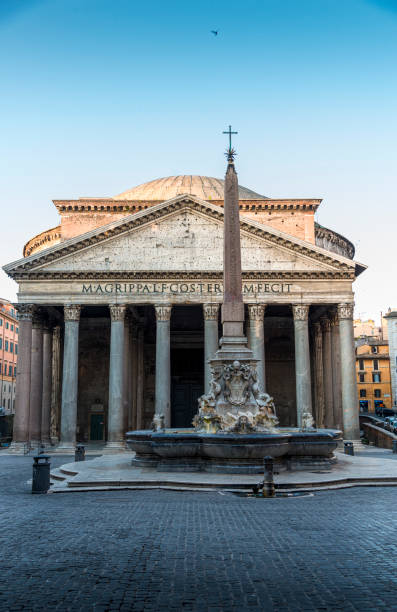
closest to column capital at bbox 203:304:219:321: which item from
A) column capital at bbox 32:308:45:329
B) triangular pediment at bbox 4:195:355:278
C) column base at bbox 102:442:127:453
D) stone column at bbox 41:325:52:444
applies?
triangular pediment at bbox 4:195:355:278

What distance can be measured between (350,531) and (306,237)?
31.5 m

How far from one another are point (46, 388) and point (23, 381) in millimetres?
5016

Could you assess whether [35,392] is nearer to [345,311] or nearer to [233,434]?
[345,311]

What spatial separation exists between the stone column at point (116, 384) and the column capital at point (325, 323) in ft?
38.0

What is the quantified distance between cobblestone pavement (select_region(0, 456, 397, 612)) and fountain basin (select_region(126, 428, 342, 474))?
2.47 m

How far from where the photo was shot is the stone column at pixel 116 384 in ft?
91.5

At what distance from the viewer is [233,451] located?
13.0 metres

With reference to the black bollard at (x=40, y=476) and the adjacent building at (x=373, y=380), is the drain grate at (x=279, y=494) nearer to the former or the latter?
the black bollard at (x=40, y=476)

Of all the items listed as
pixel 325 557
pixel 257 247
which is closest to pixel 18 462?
pixel 257 247

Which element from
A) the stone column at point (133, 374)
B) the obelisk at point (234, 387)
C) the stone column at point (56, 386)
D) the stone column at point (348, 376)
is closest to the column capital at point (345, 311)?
the stone column at point (348, 376)

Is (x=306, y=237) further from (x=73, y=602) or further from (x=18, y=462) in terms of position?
(x=73, y=602)

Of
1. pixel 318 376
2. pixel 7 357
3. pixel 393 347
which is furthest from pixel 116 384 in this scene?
pixel 393 347

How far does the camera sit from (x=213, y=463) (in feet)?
44.1

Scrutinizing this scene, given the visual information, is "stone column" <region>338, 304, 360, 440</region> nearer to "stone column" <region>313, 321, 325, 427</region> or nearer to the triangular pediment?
the triangular pediment
